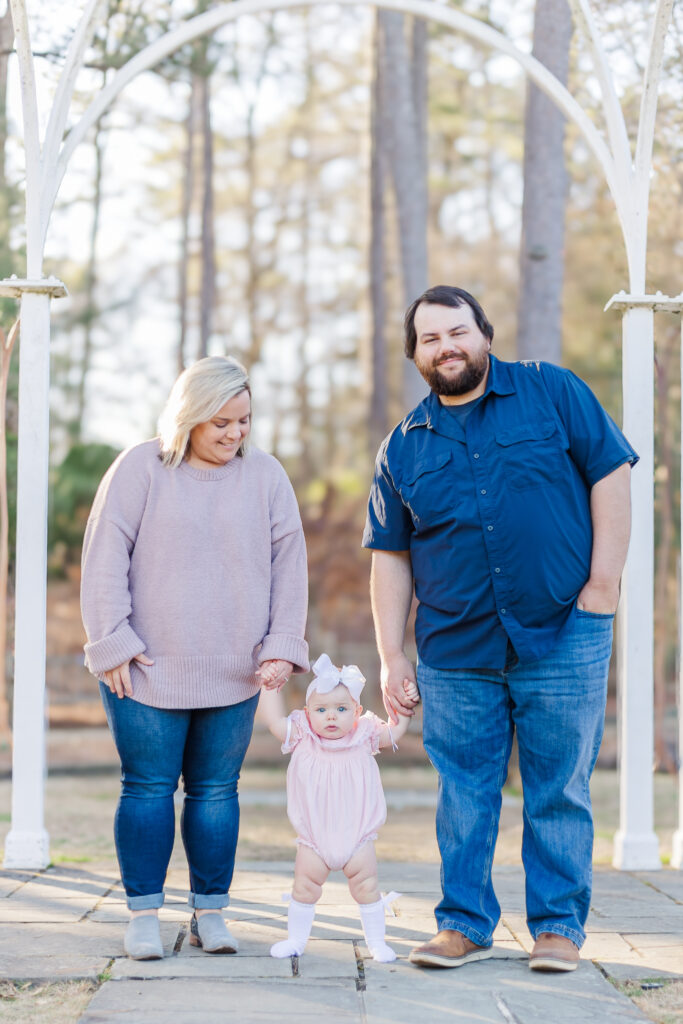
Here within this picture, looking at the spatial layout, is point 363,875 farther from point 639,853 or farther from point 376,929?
point 639,853

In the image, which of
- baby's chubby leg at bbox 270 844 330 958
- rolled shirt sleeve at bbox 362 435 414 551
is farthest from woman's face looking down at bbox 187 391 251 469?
baby's chubby leg at bbox 270 844 330 958

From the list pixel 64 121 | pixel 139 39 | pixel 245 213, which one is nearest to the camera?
pixel 64 121

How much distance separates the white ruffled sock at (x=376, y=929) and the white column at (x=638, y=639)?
162cm

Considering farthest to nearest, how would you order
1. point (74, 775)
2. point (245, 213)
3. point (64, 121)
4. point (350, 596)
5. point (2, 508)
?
point (245, 213) < point (350, 596) < point (74, 775) < point (2, 508) < point (64, 121)

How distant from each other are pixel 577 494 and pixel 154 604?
3.97ft

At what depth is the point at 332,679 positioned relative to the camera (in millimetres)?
3092

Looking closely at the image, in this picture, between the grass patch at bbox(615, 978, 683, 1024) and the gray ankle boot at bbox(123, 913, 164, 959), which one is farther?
the gray ankle boot at bbox(123, 913, 164, 959)

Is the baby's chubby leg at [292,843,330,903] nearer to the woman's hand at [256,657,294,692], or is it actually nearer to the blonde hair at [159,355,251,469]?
the woman's hand at [256,657,294,692]

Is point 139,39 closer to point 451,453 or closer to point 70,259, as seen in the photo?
point 451,453

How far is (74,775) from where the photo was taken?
34.0 ft

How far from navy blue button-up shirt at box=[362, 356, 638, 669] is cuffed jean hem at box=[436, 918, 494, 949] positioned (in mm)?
700

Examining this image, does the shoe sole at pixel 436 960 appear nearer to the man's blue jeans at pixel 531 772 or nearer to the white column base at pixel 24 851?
the man's blue jeans at pixel 531 772

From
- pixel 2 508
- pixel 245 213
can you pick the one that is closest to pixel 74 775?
pixel 2 508

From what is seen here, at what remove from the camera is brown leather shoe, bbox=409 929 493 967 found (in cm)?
302
